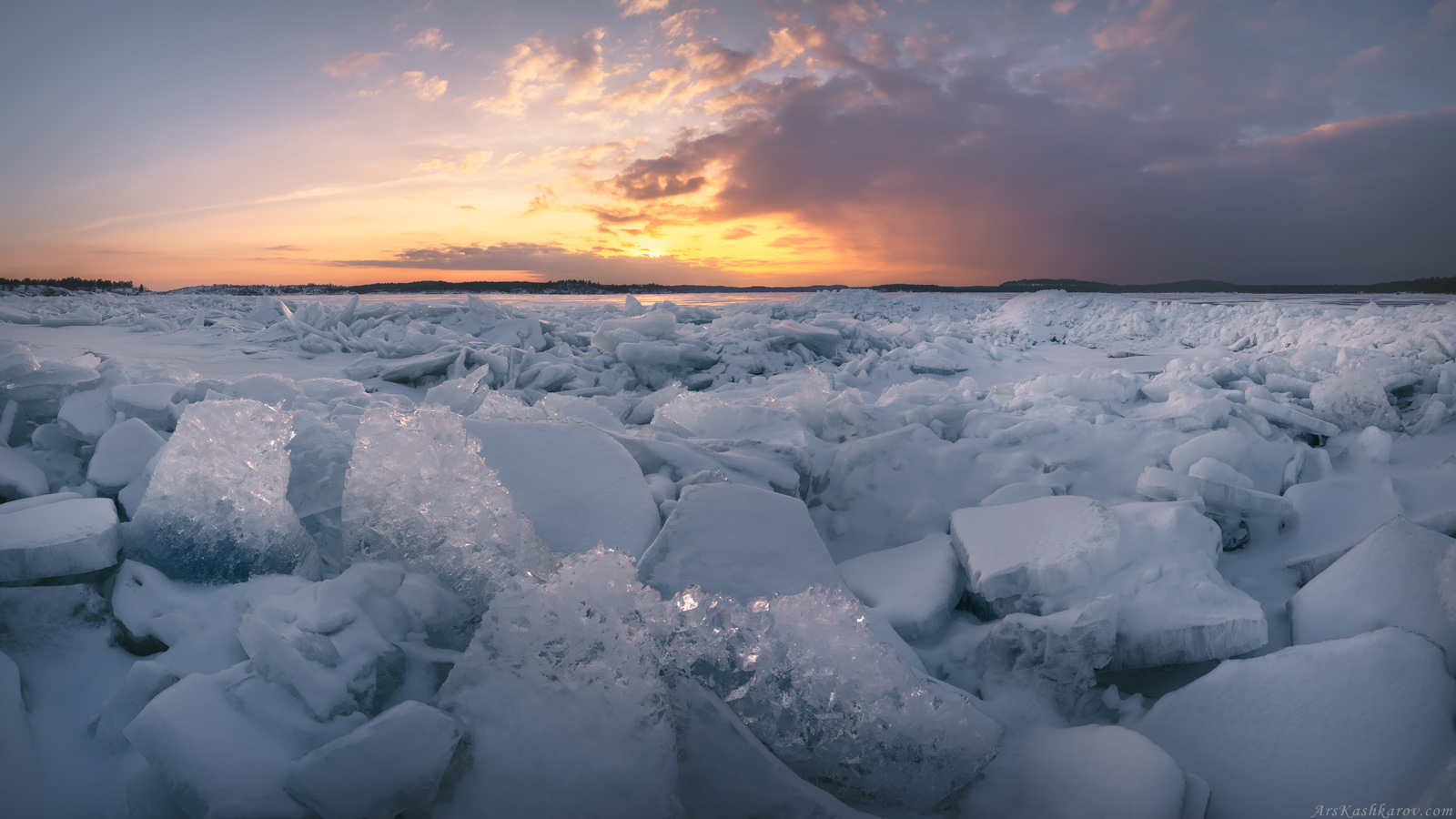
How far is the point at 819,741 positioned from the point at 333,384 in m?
3.14

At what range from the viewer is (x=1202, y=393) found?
3.34 m

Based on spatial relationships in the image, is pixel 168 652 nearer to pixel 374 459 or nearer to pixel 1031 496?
pixel 374 459

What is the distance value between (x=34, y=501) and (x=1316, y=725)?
132 inches

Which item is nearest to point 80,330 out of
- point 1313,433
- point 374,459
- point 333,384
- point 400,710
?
point 333,384

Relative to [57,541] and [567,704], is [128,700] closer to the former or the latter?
[57,541]

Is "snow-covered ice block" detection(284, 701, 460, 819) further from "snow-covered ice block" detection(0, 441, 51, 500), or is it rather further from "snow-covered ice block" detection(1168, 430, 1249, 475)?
"snow-covered ice block" detection(1168, 430, 1249, 475)

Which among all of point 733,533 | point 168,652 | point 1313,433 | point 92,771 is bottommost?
point 92,771

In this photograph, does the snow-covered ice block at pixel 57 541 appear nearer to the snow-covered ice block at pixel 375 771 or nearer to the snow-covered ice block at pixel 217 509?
the snow-covered ice block at pixel 217 509

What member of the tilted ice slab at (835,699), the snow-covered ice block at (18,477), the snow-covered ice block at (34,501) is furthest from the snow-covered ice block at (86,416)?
the tilted ice slab at (835,699)

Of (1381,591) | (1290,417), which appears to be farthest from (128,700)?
(1290,417)

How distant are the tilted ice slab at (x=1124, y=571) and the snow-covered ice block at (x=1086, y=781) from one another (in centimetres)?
44

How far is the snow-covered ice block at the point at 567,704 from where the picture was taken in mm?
→ 1165

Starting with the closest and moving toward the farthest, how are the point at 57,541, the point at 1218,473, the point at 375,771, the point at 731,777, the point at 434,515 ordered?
the point at 375,771, the point at 731,777, the point at 57,541, the point at 434,515, the point at 1218,473

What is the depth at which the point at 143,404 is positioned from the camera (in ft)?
7.98
